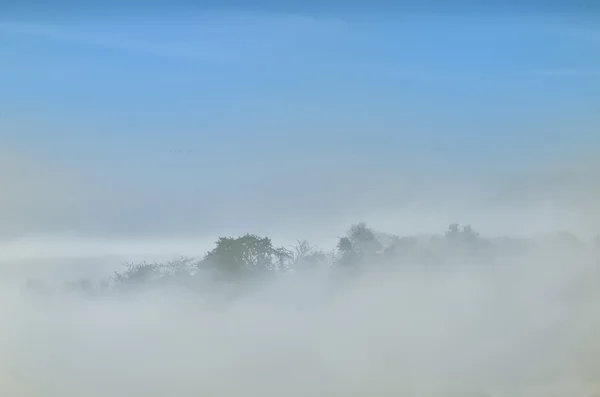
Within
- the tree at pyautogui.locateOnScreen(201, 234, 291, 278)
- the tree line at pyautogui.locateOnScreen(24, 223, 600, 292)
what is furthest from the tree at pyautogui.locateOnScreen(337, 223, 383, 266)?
the tree at pyautogui.locateOnScreen(201, 234, 291, 278)

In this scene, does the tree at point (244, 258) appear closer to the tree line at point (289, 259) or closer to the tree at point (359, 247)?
the tree line at point (289, 259)

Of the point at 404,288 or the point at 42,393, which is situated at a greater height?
the point at 404,288

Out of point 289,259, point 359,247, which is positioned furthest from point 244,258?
point 359,247

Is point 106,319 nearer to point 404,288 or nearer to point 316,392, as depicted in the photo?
point 316,392

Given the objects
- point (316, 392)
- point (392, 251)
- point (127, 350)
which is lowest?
point (316, 392)

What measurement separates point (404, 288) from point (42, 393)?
1.84 meters

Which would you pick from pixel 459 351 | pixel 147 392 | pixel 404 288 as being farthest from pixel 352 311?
pixel 147 392

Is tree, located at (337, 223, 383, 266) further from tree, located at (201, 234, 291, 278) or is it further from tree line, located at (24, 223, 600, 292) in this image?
tree, located at (201, 234, 291, 278)

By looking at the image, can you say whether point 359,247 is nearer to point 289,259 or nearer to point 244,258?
point 289,259

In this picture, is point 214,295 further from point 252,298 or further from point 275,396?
point 275,396

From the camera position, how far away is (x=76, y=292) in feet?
14.7

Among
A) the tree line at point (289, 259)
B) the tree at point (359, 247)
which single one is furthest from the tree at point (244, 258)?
the tree at point (359, 247)

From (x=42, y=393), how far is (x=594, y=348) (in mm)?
2711

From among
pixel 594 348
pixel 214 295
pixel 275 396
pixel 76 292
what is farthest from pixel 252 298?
pixel 594 348
